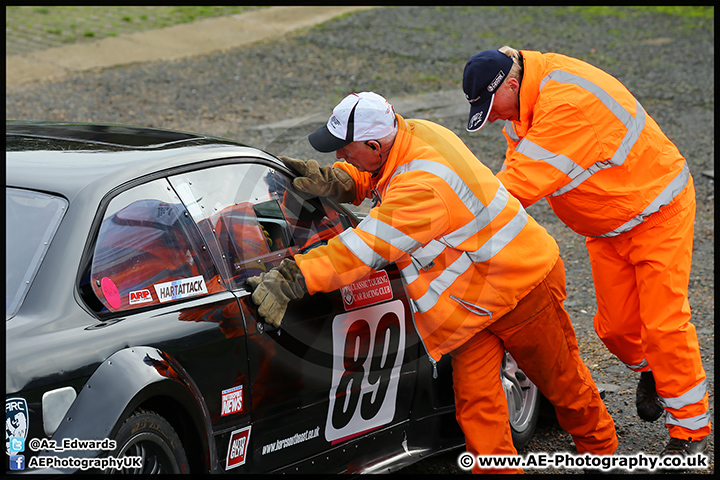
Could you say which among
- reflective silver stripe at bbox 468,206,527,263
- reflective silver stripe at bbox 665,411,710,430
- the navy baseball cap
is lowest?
reflective silver stripe at bbox 665,411,710,430

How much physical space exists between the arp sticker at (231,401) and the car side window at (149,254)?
387mm

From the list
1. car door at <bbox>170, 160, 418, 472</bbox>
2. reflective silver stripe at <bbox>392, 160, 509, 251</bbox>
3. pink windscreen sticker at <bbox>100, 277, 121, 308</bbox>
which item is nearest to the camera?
pink windscreen sticker at <bbox>100, 277, 121, 308</bbox>

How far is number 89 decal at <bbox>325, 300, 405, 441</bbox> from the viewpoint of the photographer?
3469 mm

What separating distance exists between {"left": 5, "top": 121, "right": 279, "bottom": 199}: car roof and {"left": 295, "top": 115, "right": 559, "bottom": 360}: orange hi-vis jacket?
0.69m

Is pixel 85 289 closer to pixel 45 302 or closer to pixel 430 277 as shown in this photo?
pixel 45 302

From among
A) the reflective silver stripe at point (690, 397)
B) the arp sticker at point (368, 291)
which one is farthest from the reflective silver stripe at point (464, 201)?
the reflective silver stripe at point (690, 397)

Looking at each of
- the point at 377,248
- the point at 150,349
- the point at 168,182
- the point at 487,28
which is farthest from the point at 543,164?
the point at 487,28

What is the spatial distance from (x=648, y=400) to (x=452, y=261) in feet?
6.28

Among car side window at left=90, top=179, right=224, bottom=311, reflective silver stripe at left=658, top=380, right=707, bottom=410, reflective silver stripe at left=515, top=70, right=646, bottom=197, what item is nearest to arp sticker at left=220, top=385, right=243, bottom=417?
car side window at left=90, top=179, right=224, bottom=311

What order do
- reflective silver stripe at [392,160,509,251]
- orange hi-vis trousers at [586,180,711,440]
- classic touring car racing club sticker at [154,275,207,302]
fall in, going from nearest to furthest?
classic touring car racing club sticker at [154,275,207,302] < reflective silver stripe at [392,160,509,251] < orange hi-vis trousers at [586,180,711,440]

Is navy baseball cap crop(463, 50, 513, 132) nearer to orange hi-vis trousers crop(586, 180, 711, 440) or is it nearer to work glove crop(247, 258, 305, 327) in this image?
orange hi-vis trousers crop(586, 180, 711, 440)

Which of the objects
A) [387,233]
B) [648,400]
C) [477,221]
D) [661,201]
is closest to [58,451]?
[387,233]

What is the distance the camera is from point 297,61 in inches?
A: 514

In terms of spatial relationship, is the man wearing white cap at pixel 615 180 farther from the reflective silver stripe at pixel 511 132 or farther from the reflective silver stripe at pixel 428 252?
the reflective silver stripe at pixel 428 252
